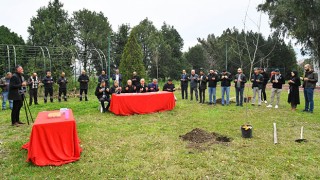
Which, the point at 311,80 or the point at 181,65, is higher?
the point at 181,65

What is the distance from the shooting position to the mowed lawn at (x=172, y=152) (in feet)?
15.6

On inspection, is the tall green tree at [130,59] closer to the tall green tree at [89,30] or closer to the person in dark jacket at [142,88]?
the person in dark jacket at [142,88]

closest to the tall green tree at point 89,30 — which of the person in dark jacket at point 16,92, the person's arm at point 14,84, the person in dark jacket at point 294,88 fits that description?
the person in dark jacket at point 16,92

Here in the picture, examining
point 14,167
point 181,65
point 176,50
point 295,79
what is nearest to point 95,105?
point 14,167

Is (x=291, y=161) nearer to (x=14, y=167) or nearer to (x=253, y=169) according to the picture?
(x=253, y=169)

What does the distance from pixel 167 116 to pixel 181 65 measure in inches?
1278

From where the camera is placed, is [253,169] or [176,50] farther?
[176,50]

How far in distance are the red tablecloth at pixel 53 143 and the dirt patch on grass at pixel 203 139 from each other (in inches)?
106

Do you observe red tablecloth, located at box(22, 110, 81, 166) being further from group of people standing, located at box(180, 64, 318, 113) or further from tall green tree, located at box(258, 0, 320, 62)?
tall green tree, located at box(258, 0, 320, 62)

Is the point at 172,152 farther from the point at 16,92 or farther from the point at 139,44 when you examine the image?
the point at 139,44

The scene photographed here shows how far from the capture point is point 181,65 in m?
42.2

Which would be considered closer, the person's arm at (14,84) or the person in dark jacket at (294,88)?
the person's arm at (14,84)

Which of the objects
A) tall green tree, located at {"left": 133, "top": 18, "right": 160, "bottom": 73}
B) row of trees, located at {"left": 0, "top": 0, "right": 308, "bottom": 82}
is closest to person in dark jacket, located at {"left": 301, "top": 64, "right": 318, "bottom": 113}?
row of trees, located at {"left": 0, "top": 0, "right": 308, "bottom": 82}


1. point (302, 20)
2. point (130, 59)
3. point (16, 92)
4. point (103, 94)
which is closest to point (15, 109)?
point (16, 92)
